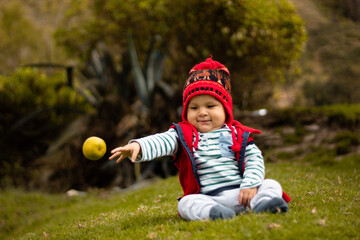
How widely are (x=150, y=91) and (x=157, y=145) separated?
308 inches

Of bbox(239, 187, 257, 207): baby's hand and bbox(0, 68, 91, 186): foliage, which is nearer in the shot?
bbox(239, 187, 257, 207): baby's hand

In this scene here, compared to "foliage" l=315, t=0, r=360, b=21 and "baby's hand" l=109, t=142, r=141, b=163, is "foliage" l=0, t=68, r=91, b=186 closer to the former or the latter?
"baby's hand" l=109, t=142, r=141, b=163

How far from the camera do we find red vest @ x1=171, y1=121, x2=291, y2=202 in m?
3.07

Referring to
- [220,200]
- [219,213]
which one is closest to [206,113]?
[220,200]

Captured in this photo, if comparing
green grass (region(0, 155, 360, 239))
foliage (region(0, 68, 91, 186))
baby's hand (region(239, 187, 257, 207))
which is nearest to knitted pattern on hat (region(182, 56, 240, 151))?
baby's hand (region(239, 187, 257, 207))

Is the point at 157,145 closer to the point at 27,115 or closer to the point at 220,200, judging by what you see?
the point at 220,200

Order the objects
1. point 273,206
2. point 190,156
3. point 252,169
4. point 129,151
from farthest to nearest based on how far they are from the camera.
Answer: point 190,156 → point 252,169 → point 129,151 → point 273,206

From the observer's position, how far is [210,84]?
10.6 feet

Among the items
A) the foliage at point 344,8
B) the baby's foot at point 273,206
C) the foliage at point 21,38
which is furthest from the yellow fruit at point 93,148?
the foliage at point 21,38

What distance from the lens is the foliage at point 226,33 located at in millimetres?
8547

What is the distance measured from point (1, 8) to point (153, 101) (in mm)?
27800

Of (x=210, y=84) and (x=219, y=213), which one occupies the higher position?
(x=210, y=84)

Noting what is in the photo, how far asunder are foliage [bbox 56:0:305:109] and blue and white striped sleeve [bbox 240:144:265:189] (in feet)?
18.3

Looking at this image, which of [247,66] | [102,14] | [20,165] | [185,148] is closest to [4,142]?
[20,165]
